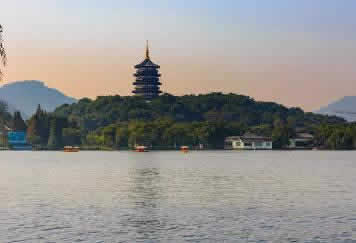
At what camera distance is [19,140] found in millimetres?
197125

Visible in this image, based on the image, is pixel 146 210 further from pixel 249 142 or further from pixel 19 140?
pixel 19 140

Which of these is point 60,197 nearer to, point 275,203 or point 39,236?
point 275,203

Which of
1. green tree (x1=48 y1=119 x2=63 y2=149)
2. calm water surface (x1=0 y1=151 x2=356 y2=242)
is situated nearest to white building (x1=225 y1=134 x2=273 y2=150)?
green tree (x1=48 y1=119 x2=63 y2=149)

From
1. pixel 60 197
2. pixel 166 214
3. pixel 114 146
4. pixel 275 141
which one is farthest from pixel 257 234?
pixel 275 141

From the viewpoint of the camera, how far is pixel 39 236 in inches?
1049

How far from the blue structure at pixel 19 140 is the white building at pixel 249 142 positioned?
55369 millimetres

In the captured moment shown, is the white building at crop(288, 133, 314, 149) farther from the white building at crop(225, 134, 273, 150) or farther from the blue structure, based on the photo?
the blue structure

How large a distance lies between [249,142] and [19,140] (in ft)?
209

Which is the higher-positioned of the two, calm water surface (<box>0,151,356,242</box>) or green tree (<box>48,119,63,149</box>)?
green tree (<box>48,119,63,149</box>)

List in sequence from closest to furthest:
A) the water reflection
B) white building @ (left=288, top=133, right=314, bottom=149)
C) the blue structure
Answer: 1. the water reflection
2. white building @ (left=288, top=133, right=314, bottom=149)
3. the blue structure

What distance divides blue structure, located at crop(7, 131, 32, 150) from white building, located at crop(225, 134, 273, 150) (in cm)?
5537

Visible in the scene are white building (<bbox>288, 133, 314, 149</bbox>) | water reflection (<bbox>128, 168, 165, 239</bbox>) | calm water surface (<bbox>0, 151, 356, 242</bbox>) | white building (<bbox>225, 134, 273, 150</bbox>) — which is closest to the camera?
calm water surface (<bbox>0, 151, 356, 242</bbox>)

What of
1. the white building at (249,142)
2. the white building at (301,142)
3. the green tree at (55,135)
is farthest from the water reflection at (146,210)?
the white building at (301,142)

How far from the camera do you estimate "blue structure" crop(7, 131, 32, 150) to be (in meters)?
196
